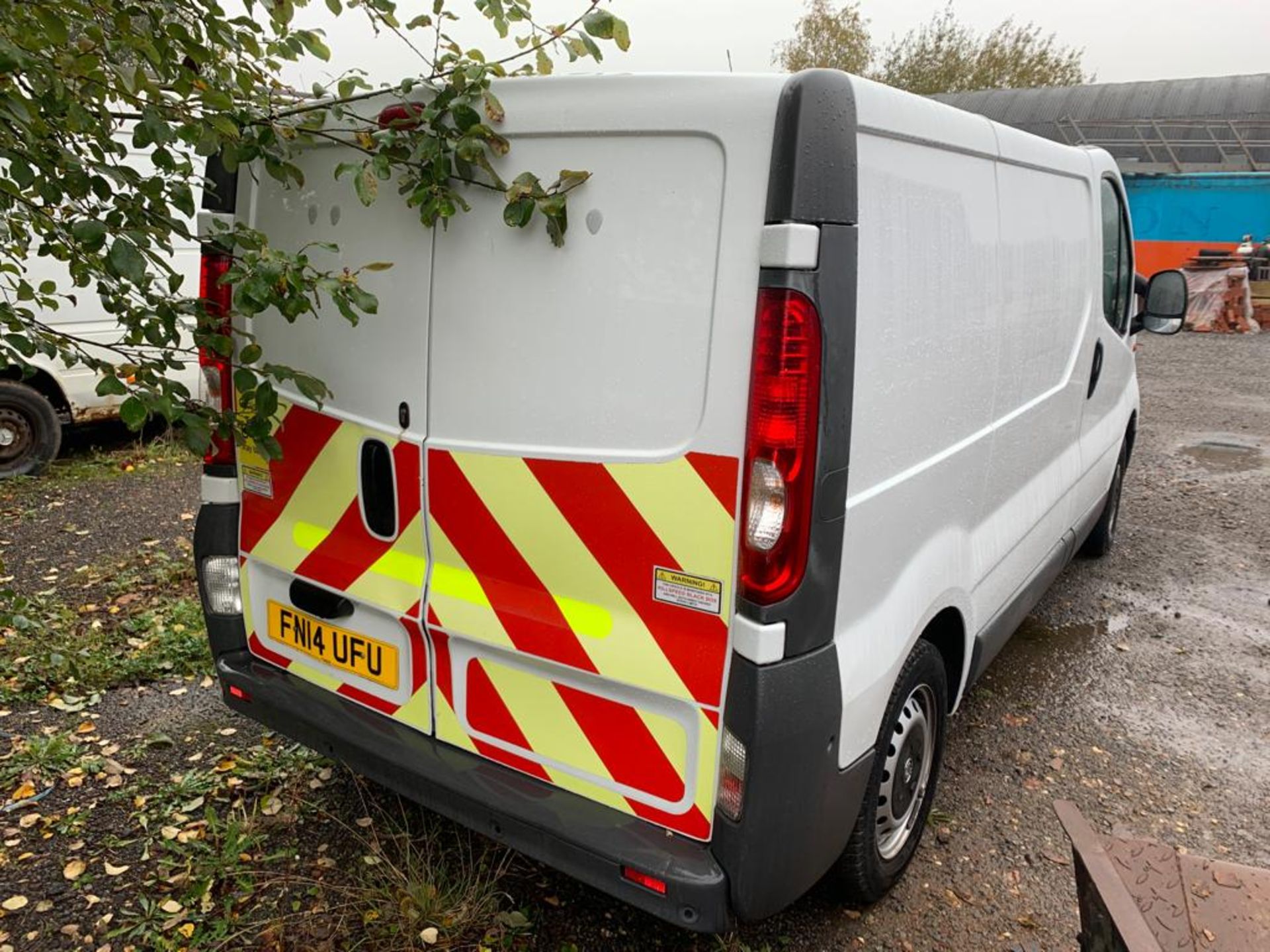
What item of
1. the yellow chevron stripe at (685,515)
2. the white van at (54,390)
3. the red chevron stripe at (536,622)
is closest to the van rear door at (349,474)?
the red chevron stripe at (536,622)

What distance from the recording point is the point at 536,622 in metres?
2.24

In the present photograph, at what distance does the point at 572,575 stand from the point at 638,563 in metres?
0.18

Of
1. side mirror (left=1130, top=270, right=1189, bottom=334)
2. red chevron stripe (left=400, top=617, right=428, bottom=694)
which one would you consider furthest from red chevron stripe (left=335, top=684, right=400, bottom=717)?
side mirror (left=1130, top=270, right=1189, bottom=334)

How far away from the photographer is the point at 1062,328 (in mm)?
3592

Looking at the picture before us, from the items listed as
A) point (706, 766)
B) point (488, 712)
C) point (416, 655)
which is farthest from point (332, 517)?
point (706, 766)

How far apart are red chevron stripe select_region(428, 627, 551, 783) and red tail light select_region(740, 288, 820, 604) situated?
2.44ft

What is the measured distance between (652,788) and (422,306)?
123cm

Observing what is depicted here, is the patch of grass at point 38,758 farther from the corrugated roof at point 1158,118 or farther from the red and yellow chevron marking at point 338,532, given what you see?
the corrugated roof at point 1158,118

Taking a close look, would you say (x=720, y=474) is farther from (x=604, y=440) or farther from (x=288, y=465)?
(x=288, y=465)

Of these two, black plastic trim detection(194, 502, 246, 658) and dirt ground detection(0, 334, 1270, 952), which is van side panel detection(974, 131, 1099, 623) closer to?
dirt ground detection(0, 334, 1270, 952)

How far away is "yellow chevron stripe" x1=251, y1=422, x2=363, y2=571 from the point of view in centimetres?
250

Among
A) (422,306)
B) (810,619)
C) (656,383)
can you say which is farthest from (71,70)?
(810,619)

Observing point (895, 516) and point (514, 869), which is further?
point (514, 869)

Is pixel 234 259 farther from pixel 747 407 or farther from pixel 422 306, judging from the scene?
pixel 747 407
